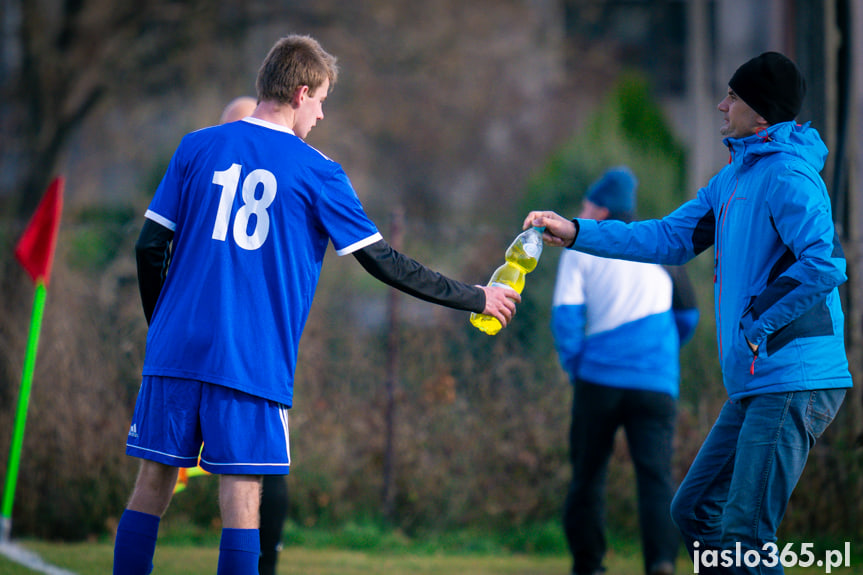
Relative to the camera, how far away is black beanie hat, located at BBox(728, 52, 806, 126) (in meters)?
3.45

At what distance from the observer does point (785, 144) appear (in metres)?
3.41

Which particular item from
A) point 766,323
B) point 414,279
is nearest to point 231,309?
point 414,279

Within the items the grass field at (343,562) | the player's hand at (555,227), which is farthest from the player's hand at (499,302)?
the grass field at (343,562)

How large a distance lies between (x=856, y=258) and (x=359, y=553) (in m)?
4.02

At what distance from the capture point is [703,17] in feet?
99.0

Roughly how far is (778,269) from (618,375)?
228cm

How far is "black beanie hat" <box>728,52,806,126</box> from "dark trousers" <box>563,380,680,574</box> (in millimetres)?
2368

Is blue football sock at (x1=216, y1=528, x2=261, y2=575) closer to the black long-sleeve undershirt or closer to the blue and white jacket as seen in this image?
the black long-sleeve undershirt

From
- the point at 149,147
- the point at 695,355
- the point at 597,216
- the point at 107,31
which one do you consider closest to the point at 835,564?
the point at 695,355

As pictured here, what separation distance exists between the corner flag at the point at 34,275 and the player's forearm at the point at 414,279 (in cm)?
360

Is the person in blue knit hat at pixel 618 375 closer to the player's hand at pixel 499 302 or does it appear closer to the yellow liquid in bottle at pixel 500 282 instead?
the yellow liquid in bottle at pixel 500 282

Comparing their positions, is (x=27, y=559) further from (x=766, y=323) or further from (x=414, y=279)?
(x=766, y=323)

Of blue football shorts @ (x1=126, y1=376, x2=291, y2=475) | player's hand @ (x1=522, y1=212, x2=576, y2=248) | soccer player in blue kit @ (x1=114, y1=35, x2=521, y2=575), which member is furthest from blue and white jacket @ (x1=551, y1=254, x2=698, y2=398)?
blue football shorts @ (x1=126, y1=376, x2=291, y2=475)

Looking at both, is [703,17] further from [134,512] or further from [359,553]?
[134,512]
